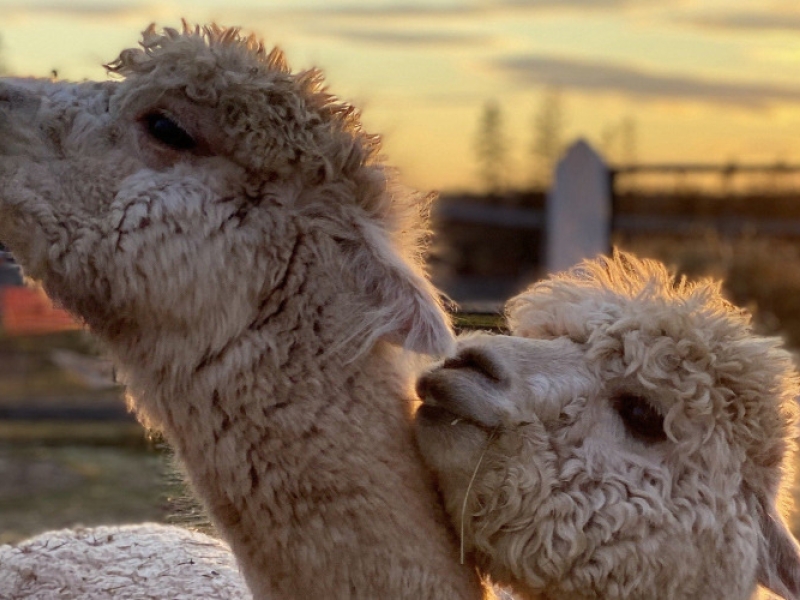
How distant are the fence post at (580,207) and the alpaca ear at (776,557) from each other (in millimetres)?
5500

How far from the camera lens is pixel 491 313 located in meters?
4.38

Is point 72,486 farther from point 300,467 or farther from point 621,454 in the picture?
point 621,454

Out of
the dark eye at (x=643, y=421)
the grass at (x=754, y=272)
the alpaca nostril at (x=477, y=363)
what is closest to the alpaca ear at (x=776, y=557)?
the dark eye at (x=643, y=421)

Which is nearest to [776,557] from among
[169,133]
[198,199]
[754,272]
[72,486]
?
[198,199]

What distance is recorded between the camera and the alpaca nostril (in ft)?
7.77

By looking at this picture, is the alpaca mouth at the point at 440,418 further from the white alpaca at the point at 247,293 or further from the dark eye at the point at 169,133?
the dark eye at the point at 169,133

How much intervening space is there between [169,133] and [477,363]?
2.64 ft

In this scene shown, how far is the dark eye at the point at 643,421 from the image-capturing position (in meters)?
2.43

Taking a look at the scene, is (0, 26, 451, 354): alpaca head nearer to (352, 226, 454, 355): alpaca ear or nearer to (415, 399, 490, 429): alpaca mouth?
(352, 226, 454, 355): alpaca ear

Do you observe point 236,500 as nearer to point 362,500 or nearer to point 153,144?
point 362,500

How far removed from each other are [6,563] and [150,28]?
1.71 meters

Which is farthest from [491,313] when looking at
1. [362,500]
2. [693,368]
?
[362,500]

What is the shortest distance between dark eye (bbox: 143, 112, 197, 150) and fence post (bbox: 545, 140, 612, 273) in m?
5.83

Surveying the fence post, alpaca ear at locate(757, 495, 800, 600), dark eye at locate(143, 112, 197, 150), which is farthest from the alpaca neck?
the fence post
